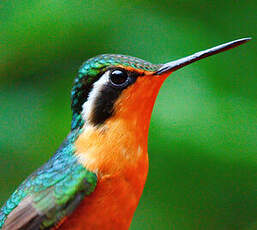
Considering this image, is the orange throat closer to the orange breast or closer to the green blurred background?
the orange breast

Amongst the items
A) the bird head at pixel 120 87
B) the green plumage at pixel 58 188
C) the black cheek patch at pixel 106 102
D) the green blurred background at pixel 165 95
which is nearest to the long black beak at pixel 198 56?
the bird head at pixel 120 87

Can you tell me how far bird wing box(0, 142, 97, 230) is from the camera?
1.24 m

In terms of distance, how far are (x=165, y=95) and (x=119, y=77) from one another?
1072mm

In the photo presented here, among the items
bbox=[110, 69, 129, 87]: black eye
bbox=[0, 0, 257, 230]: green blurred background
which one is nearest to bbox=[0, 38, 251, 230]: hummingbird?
bbox=[110, 69, 129, 87]: black eye

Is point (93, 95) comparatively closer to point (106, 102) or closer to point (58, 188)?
point (106, 102)

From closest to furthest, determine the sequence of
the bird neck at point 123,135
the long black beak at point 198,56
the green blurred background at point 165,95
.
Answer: the long black beak at point 198,56
the bird neck at point 123,135
the green blurred background at point 165,95

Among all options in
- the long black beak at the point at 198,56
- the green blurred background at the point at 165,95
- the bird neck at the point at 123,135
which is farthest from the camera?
the green blurred background at the point at 165,95

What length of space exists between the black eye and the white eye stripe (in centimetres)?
1

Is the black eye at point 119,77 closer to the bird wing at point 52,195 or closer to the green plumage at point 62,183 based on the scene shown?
the green plumage at point 62,183

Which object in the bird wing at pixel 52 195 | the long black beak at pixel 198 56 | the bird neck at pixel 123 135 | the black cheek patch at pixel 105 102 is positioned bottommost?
the bird wing at pixel 52 195

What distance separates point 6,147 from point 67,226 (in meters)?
1.33

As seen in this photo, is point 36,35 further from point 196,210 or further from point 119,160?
point 119,160

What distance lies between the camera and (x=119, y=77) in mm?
1270

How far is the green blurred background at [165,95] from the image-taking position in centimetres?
220
